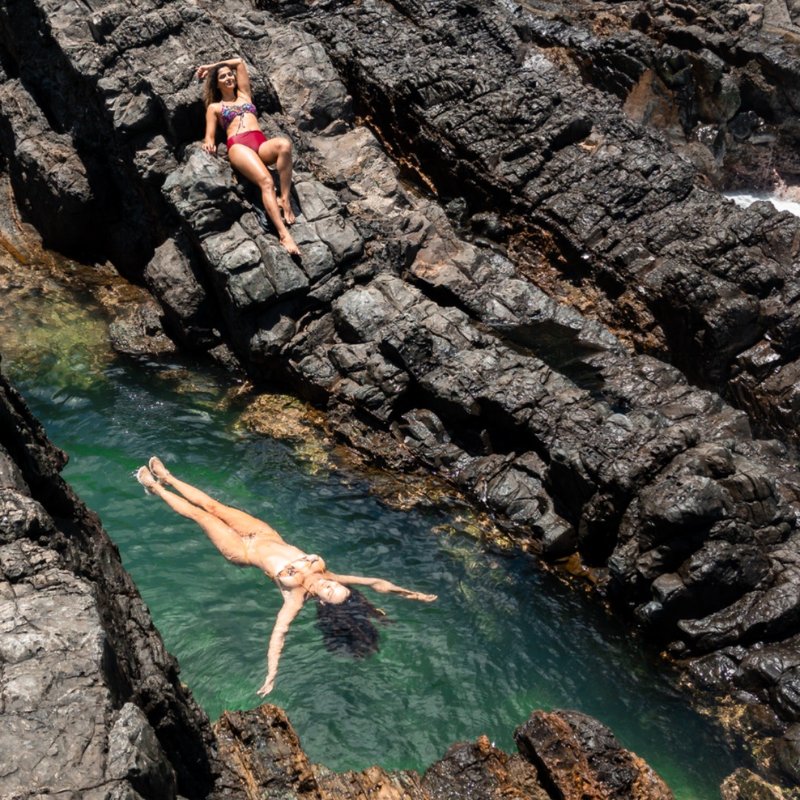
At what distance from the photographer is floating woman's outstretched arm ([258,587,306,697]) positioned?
1057 centimetres

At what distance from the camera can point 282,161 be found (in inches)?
620

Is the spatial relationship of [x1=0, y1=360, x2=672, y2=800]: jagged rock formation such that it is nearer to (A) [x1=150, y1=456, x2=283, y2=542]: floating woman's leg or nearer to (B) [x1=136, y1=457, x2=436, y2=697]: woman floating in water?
(B) [x1=136, y1=457, x2=436, y2=697]: woman floating in water

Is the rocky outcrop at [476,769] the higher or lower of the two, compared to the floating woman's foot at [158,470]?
lower

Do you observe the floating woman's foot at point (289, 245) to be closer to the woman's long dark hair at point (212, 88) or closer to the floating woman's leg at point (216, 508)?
the woman's long dark hair at point (212, 88)

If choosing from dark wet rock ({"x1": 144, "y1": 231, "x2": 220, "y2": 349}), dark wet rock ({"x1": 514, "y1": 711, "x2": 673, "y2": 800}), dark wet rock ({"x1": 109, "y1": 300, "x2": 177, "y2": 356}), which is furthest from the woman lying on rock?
dark wet rock ({"x1": 514, "y1": 711, "x2": 673, "y2": 800})

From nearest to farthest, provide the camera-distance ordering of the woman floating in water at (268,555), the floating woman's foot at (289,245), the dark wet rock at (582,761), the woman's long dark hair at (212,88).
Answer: the dark wet rock at (582,761) < the woman floating in water at (268,555) < the floating woman's foot at (289,245) < the woman's long dark hair at (212,88)

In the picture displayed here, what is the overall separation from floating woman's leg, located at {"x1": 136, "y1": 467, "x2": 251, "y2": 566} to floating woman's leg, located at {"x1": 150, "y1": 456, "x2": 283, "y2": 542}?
0.06 m

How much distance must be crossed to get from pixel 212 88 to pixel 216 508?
298 inches

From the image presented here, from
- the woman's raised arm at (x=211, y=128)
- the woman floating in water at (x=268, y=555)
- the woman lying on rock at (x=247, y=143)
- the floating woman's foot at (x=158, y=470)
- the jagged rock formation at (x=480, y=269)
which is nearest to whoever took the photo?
the woman floating in water at (x=268, y=555)

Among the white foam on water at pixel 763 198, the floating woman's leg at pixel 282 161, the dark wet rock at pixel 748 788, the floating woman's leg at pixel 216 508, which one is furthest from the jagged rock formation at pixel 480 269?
the white foam on water at pixel 763 198

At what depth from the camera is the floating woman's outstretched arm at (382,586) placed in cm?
1187

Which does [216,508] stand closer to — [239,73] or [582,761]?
[582,761]

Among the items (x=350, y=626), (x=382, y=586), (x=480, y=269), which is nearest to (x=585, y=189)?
(x=480, y=269)

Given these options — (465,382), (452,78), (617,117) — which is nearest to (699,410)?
(465,382)
